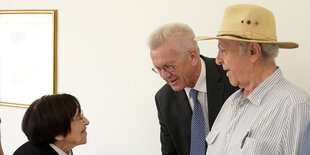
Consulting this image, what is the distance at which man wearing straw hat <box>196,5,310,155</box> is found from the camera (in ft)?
3.99

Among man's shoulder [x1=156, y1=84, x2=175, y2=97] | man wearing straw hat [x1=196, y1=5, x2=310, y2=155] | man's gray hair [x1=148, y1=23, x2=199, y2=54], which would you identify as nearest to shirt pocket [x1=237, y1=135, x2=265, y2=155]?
man wearing straw hat [x1=196, y1=5, x2=310, y2=155]

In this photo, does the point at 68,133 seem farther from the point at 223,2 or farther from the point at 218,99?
the point at 223,2

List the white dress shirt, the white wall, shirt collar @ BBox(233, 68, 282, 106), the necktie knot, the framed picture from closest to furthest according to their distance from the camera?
the white dress shirt, shirt collar @ BBox(233, 68, 282, 106), the necktie knot, the white wall, the framed picture

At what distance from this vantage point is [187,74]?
190 centimetres

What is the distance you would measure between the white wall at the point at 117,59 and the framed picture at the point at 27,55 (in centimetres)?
8

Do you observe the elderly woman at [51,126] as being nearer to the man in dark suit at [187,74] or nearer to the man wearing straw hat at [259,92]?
the man in dark suit at [187,74]

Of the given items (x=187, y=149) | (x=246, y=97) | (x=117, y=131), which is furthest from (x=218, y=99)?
(x=117, y=131)

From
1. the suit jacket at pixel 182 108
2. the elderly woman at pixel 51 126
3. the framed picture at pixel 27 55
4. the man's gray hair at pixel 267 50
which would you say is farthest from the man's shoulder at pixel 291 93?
the framed picture at pixel 27 55

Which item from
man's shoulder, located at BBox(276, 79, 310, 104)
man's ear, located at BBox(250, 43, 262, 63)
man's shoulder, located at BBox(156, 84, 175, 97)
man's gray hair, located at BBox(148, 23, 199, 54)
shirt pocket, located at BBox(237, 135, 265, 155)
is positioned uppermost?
man's gray hair, located at BBox(148, 23, 199, 54)

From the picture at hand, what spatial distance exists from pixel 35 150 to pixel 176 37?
94cm

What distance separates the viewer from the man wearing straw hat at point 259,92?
1.21 m

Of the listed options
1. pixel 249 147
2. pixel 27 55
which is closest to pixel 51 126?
pixel 249 147

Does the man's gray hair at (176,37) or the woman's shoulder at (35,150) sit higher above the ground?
the man's gray hair at (176,37)

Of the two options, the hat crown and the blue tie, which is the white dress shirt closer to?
the hat crown
